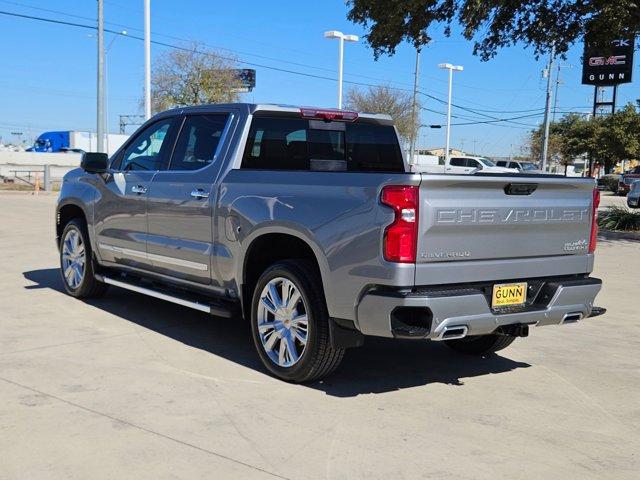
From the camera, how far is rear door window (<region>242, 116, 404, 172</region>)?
583 centimetres

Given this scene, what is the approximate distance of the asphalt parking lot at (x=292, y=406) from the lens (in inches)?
146

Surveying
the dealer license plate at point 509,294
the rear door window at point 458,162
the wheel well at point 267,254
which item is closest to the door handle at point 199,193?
the wheel well at point 267,254

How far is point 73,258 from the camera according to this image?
7.72 m

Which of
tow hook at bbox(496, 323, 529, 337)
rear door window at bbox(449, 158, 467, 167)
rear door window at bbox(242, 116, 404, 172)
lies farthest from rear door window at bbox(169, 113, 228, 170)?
rear door window at bbox(449, 158, 467, 167)

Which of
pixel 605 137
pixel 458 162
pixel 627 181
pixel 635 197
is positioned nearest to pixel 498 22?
pixel 635 197

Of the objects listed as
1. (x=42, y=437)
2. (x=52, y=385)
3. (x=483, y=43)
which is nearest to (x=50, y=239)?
(x=52, y=385)

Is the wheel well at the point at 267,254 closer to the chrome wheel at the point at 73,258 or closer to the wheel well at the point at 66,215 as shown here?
the chrome wheel at the point at 73,258

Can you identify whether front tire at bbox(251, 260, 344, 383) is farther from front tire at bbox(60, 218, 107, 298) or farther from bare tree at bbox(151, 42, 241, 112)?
bare tree at bbox(151, 42, 241, 112)

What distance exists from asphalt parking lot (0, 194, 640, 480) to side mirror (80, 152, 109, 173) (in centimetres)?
147

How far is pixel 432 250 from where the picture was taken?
429 cm

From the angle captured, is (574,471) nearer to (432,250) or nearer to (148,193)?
(432,250)

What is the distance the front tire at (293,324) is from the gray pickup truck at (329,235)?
0.4 inches

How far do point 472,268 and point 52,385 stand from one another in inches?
119

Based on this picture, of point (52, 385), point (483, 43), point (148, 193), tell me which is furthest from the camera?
point (483, 43)
